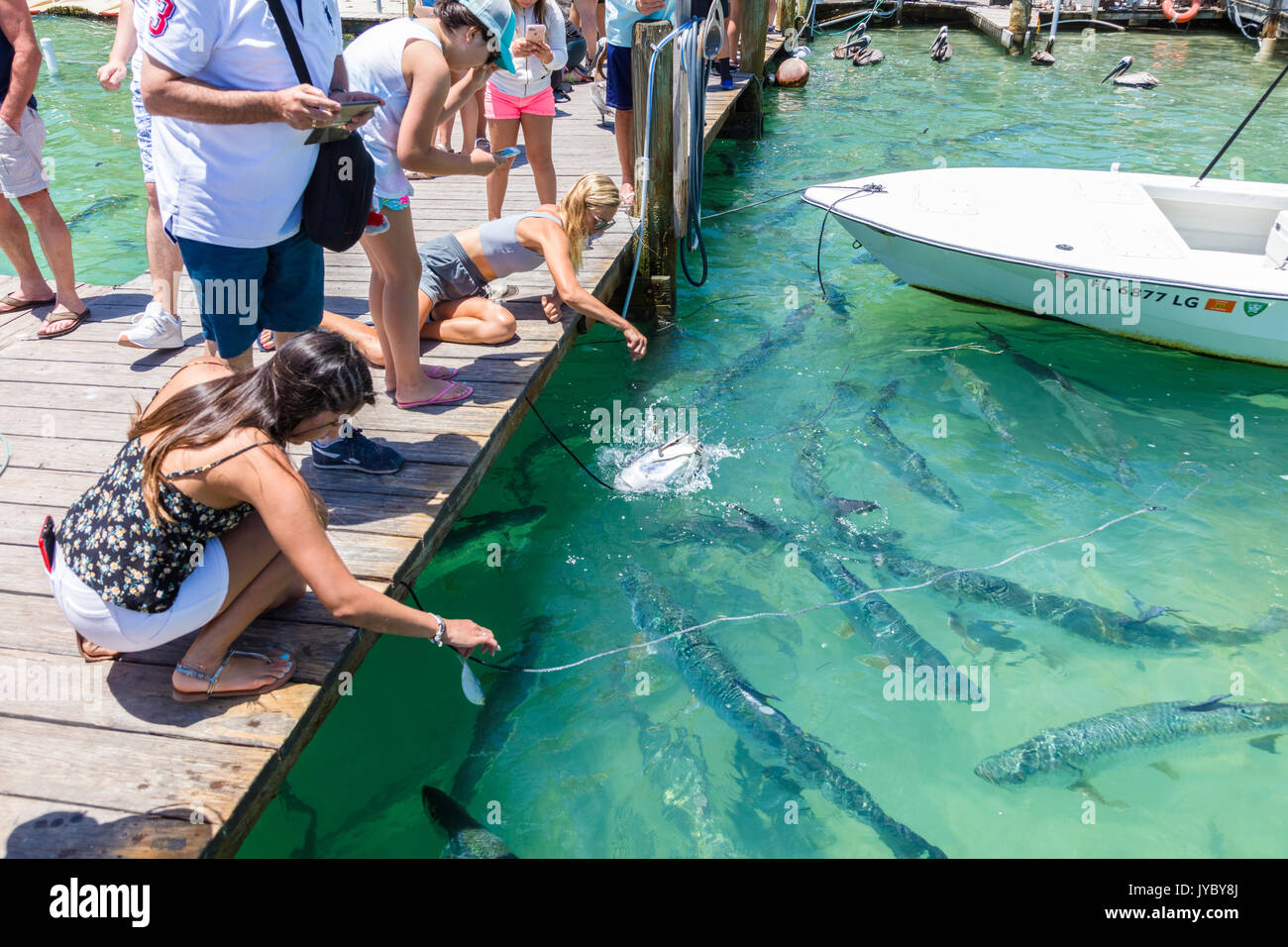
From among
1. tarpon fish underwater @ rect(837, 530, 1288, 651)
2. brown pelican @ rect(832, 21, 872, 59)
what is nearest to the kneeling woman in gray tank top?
tarpon fish underwater @ rect(837, 530, 1288, 651)

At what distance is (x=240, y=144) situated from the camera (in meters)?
2.90

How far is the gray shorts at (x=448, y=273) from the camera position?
4.93 m

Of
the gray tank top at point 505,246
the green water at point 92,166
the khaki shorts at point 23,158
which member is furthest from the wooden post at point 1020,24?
the khaki shorts at point 23,158

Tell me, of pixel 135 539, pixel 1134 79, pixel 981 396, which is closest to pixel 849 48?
pixel 1134 79

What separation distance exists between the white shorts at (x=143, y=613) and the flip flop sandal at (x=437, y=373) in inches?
72.8

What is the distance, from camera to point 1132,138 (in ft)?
42.6

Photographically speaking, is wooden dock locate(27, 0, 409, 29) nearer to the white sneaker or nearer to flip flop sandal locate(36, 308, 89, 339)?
flip flop sandal locate(36, 308, 89, 339)

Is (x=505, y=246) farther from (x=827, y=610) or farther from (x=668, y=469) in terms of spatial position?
(x=827, y=610)

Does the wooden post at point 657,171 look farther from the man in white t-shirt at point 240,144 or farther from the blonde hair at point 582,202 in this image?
the man in white t-shirt at point 240,144

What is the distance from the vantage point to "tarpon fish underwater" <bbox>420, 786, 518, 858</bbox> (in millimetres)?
3176

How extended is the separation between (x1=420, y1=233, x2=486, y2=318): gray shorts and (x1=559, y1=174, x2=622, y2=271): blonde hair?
568mm
